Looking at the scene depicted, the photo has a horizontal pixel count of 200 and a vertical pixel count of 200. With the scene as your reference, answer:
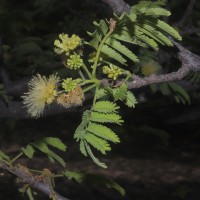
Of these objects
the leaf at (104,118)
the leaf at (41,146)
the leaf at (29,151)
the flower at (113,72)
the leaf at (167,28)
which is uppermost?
the leaf at (167,28)

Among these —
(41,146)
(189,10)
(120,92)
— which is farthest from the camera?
(189,10)

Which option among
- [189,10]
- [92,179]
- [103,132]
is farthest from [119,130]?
[103,132]

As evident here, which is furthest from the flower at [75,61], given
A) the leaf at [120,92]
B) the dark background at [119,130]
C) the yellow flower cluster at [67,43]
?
the dark background at [119,130]

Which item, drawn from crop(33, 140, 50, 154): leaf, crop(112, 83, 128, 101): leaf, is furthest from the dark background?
crop(112, 83, 128, 101): leaf

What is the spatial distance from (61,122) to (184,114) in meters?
1.92

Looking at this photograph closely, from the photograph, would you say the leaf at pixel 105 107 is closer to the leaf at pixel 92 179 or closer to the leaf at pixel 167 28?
the leaf at pixel 167 28

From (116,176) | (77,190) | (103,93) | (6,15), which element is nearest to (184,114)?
(116,176)

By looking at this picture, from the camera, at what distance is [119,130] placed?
4605mm

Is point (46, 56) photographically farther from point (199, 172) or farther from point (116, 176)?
point (199, 172)

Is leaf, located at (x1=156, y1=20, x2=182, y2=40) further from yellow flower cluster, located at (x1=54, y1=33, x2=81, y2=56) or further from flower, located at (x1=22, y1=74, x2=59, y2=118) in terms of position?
flower, located at (x1=22, y1=74, x2=59, y2=118)

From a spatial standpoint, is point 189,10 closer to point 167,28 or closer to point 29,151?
point 29,151

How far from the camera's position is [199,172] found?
5.39 meters

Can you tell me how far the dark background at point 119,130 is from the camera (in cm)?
397

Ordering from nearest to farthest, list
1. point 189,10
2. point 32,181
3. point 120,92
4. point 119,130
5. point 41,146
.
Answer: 1. point 120,92
2. point 32,181
3. point 41,146
4. point 189,10
5. point 119,130
